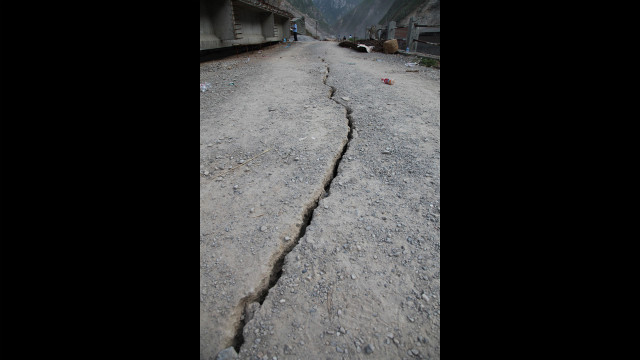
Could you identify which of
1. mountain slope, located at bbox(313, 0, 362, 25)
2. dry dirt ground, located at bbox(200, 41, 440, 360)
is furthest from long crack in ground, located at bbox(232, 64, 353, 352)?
mountain slope, located at bbox(313, 0, 362, 25)

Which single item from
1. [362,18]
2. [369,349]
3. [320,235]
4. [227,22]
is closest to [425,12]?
[227,22]

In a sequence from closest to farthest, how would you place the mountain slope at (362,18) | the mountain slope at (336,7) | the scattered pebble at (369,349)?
the scattered pebble at (369,349) < the mountain slope at (362,18) < the mountain slope at (336,7)

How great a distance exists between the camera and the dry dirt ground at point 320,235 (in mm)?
1018

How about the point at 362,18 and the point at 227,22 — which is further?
the point at 362,18

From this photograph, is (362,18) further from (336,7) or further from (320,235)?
(320,235)

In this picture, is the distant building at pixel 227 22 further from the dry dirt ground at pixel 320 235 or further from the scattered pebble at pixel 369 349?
the scattered pebble at pixel 369 349

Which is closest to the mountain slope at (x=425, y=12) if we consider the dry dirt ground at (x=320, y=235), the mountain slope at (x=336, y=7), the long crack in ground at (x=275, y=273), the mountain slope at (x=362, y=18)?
the dry dirt ground at (x=320, y=235)

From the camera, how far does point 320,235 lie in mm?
1459

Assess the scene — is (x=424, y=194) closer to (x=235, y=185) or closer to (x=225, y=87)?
(x=235, y=185)

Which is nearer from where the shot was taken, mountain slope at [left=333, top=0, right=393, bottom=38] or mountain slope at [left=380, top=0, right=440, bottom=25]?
mountain slope at [left=380, top=0, right=440, bottom=25]

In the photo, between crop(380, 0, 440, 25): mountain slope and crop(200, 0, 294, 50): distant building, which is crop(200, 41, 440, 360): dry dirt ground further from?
crop(380, 0, 440, 25): mountain slope

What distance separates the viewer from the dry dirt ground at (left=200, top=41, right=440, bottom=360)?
102 centimetres
